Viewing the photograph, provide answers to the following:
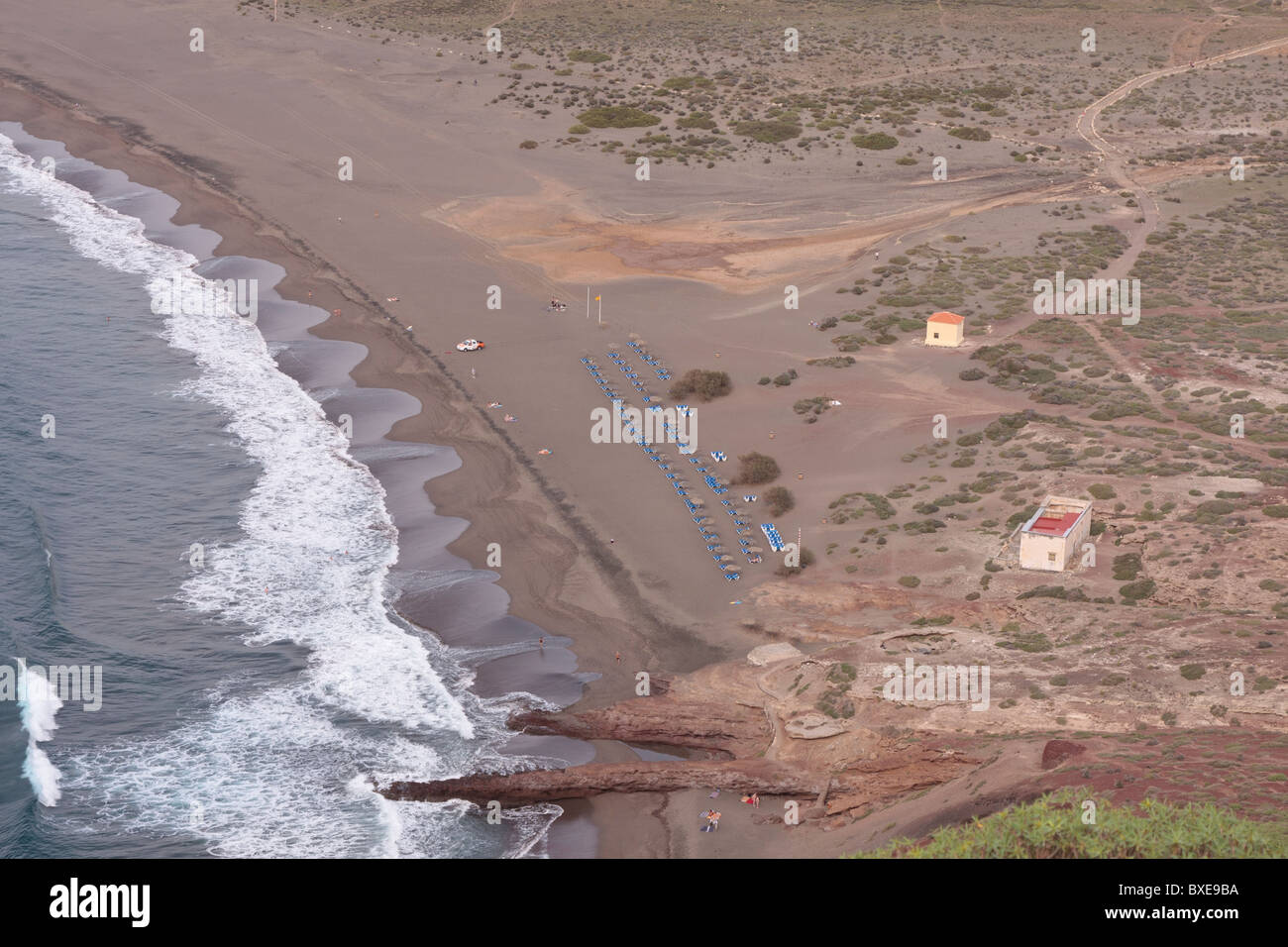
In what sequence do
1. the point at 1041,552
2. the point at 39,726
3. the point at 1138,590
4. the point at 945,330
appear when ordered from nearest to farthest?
1. the point at 39,726
2. the point at 1138,590
3. the point at 1041,552
4. the point at 945,330

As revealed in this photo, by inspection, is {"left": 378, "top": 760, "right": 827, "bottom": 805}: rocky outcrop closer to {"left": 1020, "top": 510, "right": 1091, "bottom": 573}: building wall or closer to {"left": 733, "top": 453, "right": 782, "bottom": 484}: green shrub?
{"left": 1020, "top": 510, "right": 1091, "bottom": 573}: building wall

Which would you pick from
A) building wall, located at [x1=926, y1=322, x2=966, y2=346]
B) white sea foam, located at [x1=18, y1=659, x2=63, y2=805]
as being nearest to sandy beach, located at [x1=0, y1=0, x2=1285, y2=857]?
building wall, located at [x1=926, y1=322, x2=966, y2=346]

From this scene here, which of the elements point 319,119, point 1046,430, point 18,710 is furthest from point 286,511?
point 319,119

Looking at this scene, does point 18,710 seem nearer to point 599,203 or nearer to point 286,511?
point 286,511

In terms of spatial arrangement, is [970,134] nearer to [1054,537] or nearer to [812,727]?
[1054,537]

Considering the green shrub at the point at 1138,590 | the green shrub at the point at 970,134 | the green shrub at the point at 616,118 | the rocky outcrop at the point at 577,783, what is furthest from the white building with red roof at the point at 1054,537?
the green shrub at the point at 616,118

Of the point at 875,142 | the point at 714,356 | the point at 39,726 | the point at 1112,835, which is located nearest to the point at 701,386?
the point at 714,356

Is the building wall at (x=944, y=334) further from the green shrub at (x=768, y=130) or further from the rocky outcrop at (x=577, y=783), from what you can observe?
the green shrub at (x=768, y=130)
